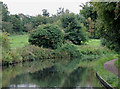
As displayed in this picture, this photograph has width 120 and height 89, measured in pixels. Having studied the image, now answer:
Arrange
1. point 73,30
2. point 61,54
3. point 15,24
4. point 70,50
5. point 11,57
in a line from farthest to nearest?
point 15,24
point 73,30
point 70,50
point 61,54
point 11,57

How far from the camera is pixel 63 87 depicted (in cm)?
1373

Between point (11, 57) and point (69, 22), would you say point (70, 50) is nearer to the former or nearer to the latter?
point (11, 57)

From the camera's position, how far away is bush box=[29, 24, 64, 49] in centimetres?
3097

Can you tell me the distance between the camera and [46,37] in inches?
1215

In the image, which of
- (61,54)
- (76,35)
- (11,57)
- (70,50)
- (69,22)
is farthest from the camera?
(69,22)

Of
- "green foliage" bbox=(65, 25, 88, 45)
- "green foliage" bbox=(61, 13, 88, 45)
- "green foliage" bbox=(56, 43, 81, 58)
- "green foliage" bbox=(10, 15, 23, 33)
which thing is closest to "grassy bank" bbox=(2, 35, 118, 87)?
"green foliage" bbox=(56, 43, 81, 58)

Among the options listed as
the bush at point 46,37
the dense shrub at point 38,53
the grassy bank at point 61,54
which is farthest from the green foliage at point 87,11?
the bush at point 46,37

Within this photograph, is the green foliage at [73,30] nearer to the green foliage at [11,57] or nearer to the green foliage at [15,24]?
the green foliage at [15,24]

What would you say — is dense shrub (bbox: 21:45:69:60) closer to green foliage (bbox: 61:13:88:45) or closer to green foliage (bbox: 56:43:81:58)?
green foliage (bbox: 56:43:81:58)

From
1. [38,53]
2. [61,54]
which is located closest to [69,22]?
[61,54]

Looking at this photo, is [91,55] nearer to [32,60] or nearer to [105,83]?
[32,60]

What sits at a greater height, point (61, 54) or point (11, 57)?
point (11, 57)

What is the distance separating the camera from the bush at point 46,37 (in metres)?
31.0

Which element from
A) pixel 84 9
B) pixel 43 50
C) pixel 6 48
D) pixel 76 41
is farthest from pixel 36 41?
pixel 84 9
